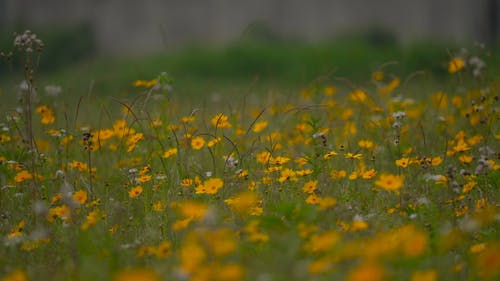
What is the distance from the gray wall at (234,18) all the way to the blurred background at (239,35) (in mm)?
16

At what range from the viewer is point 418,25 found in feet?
33.7

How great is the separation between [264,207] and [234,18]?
→ 8.67 m

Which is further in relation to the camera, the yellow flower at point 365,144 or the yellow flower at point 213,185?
the yellow flower at point 365,144

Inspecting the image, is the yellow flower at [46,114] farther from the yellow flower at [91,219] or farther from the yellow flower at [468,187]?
the yellow flower at [468,187]

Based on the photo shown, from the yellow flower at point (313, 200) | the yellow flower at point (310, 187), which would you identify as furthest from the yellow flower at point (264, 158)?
the yellow flower at point (313, 200)

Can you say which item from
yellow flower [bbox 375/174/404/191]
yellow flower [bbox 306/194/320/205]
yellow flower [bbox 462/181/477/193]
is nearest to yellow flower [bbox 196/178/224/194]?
yellow flower [bbox 306/194/320/205]

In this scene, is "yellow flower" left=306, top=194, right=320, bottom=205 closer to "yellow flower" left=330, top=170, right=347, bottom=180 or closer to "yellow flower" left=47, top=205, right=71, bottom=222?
"yellow flower" left=330, top=170, right=347, bottom=180

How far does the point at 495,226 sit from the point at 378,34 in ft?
24.8

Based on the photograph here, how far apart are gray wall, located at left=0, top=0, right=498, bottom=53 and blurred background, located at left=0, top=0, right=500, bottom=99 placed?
16 millimetres

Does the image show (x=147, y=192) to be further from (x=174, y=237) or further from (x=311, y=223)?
(x=311, y=223)

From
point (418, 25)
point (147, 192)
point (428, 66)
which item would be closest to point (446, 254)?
point (147, 192)

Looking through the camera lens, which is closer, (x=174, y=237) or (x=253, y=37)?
(x=174, y=237)

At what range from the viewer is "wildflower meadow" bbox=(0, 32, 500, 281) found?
1.71 metres

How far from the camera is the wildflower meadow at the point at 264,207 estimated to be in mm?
1711
